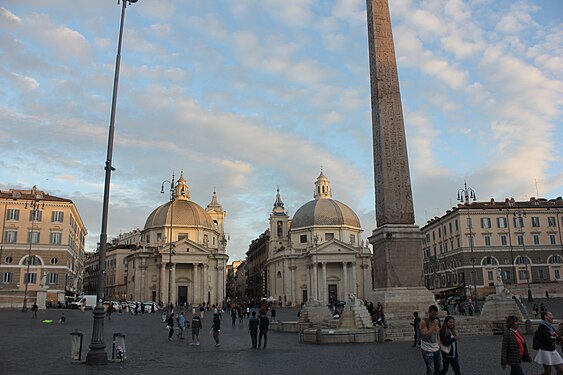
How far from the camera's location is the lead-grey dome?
77.8 metres

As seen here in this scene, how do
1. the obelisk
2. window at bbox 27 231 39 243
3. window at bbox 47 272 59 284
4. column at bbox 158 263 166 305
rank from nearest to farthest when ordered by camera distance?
the obelisk < window at bbox 27 231 39 243 < window at bbox 47 272 59 284 < column at bbox 158 263 166 305

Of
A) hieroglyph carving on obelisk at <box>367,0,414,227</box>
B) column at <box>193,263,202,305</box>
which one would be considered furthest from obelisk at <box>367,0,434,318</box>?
column at <box>193,263,202,305</box>

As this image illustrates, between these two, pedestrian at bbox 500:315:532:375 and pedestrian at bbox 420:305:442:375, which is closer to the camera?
pedestrian at bbox 500:315:532:375

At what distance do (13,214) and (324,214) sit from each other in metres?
41.4

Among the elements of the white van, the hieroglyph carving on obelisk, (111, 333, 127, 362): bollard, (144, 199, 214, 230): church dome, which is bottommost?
(111, 333, 127, 362): bollard

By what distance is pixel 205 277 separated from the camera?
235 feet

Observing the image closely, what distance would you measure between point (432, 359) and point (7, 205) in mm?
54767

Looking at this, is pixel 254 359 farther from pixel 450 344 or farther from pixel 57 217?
pixel 57 217

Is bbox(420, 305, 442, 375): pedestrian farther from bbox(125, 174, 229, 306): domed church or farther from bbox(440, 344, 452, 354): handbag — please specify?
bbox(125, 174, 229, 306): domed church

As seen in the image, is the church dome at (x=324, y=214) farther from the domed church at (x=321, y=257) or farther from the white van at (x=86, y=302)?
the white van at (x=86, y=302)

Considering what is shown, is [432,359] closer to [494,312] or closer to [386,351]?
[386,351]

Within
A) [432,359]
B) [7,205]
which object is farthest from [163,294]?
[432,359]

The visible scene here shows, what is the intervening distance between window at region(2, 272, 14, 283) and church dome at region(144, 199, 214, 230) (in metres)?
24.4

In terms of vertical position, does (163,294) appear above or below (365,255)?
below
